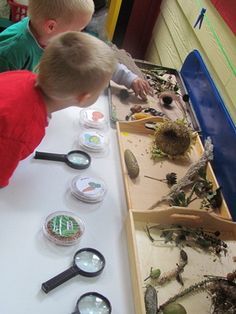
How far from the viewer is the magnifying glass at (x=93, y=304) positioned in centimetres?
63

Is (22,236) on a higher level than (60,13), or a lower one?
lower

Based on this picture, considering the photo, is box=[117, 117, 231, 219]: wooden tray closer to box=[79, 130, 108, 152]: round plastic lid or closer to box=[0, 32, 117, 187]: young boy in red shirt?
box=[79, 130, 108, 152]: round plastic lid

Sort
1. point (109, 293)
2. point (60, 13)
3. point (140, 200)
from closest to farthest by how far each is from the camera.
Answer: point (109, 293) < point (140, 200) < point (60, 13)

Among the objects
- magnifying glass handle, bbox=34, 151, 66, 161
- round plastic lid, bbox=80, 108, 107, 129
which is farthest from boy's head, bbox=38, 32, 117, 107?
round plastic lid, bbox=80, 108, 107, 129

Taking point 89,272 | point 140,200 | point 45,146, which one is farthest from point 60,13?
point 89,272

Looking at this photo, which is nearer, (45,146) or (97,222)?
(97,222)

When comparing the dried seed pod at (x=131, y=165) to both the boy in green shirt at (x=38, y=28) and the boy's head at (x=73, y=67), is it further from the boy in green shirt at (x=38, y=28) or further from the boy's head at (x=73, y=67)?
the boy in green shirt at (x=38, y=28)

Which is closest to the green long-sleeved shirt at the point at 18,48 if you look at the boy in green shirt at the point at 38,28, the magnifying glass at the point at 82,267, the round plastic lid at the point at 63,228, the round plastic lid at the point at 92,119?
the boy in green shirt at the point at 38,28

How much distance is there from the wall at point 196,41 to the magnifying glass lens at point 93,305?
756mm

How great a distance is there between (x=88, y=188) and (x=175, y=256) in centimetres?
26

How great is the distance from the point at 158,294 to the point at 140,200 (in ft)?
0.89

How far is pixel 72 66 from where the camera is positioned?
0.81 meters

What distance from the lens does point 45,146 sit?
39.6 inches

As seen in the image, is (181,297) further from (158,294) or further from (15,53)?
(15,53)
